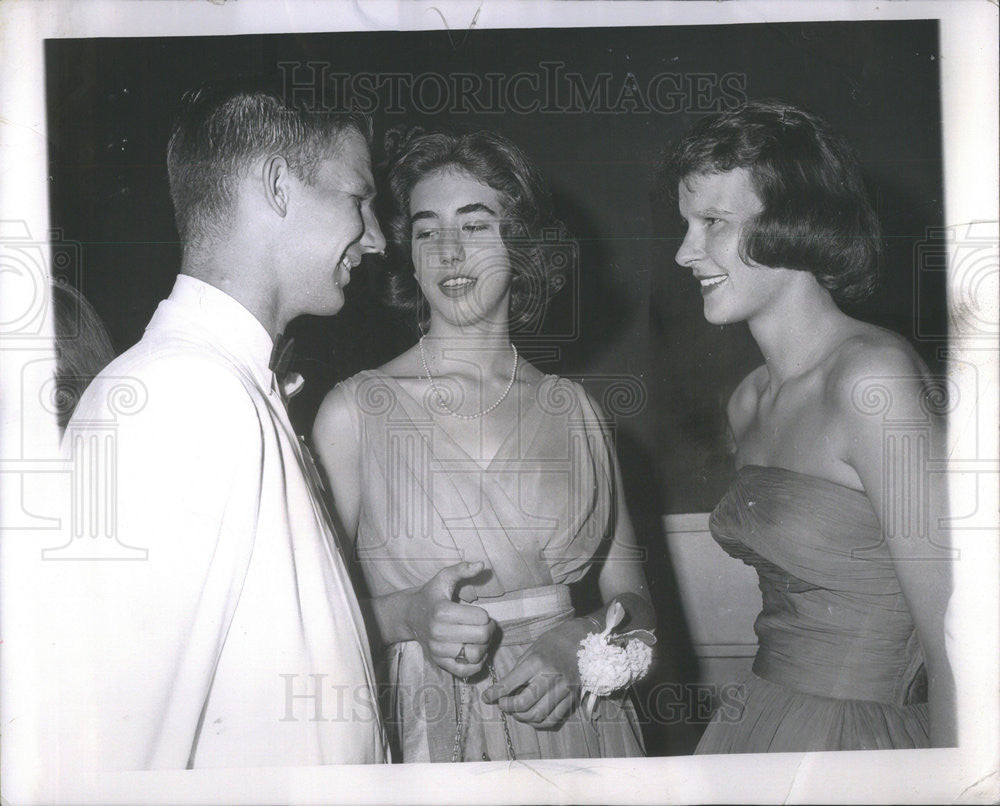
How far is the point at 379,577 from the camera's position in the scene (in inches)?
52.6

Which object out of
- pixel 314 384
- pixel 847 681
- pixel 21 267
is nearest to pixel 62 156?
pixel 21 267

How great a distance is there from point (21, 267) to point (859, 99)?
1.29m

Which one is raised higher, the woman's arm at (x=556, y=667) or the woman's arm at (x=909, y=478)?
the woman's arm at (x=909, y=478)

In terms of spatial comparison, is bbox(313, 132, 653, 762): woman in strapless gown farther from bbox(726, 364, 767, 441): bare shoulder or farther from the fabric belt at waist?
bbox(726, 364, 767, 441): bare shoulder

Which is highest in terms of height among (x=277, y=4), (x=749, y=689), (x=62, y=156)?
(x=277, y=4)

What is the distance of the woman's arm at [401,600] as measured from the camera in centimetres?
132

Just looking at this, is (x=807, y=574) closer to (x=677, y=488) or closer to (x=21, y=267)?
(x=677, y=488)

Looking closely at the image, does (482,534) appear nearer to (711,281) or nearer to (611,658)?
(611,658)

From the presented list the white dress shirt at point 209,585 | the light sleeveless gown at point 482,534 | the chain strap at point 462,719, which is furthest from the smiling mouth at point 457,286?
the chain strap at point 462,719

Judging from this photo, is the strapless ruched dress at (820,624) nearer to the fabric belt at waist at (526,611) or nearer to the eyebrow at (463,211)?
the fabric belt at waist at (526,611)

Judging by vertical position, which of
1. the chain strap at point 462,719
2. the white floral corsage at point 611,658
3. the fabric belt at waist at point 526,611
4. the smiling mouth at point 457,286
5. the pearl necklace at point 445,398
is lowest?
the chain strap at point 462,719

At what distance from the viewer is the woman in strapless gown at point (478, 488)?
4.38ft

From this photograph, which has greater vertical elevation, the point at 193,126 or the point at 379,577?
the point at 193,126

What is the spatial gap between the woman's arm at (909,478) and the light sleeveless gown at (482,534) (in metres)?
0.38
